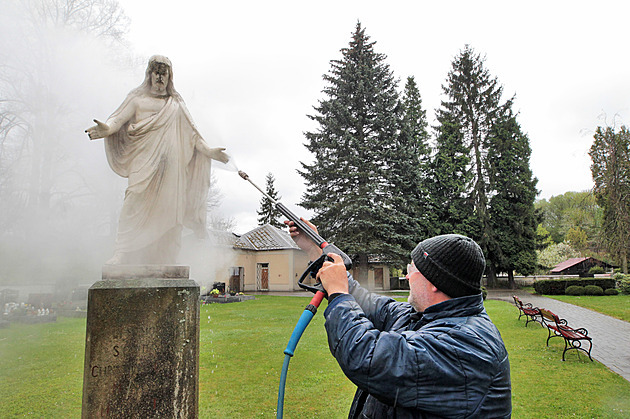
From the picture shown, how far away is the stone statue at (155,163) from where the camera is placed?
3.47 m

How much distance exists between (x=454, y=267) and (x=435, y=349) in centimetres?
36

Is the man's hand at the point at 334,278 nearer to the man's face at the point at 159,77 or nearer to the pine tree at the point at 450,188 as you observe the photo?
the man's face at the point at 159,77

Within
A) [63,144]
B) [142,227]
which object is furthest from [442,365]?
[63,144]

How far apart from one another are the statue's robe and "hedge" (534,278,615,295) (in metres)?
26.6

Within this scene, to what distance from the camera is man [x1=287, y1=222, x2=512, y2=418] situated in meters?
1.22

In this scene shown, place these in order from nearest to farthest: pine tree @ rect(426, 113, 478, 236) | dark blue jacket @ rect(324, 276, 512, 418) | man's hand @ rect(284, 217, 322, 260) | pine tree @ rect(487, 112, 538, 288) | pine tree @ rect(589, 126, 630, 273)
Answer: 1. dark blue jacket @ rect(324, 276, 512, 418)
2. man's hand @ rect(284, 217, 322, 260)
3. pine tree @ rect(589, 126, 630, 273)
4. pine tree @ rect(426, 113, 478, 236)
5. pine tree @ rect(487, 112, 538, 288)

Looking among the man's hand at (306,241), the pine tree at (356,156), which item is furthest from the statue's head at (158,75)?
the pine tree at (356,156)

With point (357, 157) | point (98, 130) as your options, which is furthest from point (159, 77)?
point (357, 157)

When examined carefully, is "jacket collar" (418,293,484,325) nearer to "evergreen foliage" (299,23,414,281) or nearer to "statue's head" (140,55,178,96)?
"statue's head" (140,55,178,96)

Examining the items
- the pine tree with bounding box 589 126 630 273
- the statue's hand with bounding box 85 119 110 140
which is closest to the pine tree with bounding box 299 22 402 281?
the pine tree with bounding box 589 126 630 273

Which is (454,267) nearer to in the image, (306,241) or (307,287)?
Result: (307,287)

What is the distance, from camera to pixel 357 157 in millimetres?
21312

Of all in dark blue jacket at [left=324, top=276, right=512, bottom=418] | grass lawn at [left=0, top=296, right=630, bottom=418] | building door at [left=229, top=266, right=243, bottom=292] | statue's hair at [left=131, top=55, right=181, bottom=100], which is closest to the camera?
dark blue jacket at [left=324, top=276, right=512, bottom=418]

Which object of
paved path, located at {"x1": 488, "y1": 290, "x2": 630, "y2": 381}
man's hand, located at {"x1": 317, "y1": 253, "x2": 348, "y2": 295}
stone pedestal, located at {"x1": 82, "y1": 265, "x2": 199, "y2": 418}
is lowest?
paved path, located at {"x1": 488, "y1": 290, "x2": 630, "y2": 381}
